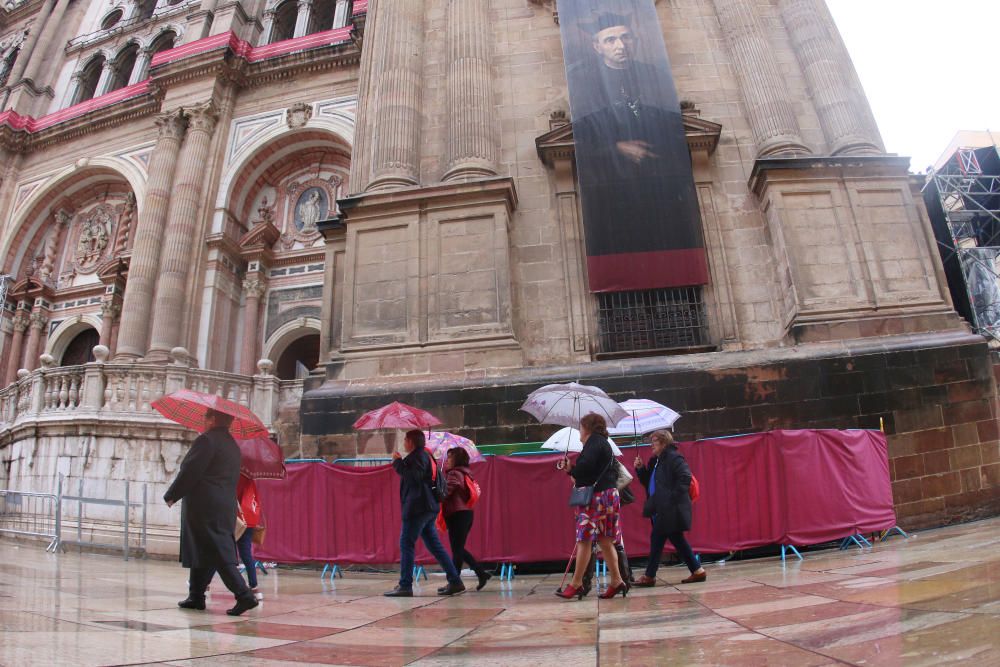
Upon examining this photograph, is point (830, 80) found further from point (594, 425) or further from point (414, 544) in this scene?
point (414, 544)

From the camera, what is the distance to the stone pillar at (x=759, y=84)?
1121cm

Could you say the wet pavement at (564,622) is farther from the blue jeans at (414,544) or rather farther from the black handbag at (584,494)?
the black handbag at (584,494)

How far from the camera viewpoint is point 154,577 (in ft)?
22.2

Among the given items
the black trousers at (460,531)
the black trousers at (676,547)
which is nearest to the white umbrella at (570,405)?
the black trousers at (460,531)

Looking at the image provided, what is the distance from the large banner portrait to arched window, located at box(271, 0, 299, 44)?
20.4 meters

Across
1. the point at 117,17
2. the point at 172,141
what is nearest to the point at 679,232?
the point at 172,141

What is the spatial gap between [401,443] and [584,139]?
256 inches

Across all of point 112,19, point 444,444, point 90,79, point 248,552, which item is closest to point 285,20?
point 90,79

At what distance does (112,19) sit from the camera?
31656 mm

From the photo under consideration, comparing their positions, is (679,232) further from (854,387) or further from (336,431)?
(336,431)

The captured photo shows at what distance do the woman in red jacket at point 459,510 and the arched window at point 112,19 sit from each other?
1446 inches

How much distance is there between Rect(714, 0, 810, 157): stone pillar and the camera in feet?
36.8

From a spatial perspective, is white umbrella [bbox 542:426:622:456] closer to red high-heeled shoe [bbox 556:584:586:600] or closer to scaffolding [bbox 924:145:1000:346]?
red high-heeled shoe [bbox 556:584:586:600]

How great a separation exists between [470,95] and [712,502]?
8874 millimetres
